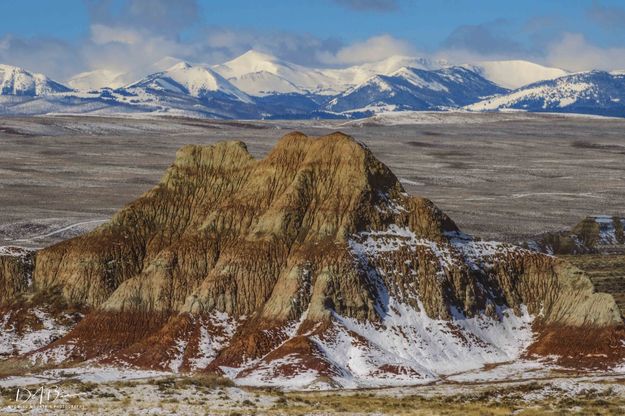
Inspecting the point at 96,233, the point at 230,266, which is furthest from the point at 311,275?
the point at 96,233

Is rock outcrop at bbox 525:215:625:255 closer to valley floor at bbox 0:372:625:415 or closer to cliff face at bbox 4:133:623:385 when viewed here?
cliff face at bbox 4:133:623:385

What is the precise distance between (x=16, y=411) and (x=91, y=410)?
3.02 metres

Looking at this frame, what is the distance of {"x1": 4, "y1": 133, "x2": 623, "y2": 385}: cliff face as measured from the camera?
6506cm

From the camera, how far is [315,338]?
64.3 metres

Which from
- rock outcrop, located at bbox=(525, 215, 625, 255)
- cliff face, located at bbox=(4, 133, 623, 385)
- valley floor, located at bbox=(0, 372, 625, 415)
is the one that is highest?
cliff face, located at bbox=(4, 133, 623, 385)

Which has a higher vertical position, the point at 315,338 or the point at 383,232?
the point at 383,232

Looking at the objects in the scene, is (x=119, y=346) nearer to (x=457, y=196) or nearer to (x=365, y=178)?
(x=365, y=178)

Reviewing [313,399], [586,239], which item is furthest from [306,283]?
[586,239]

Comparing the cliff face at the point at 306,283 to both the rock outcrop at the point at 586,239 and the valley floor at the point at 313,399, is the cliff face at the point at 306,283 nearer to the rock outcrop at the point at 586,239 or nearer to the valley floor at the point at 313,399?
the valley floor at the point at 313,399

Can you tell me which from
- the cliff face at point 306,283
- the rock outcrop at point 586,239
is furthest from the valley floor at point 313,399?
the rock outcrop at point 586,239

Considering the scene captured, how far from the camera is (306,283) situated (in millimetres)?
67688

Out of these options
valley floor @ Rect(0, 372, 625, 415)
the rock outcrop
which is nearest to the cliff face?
valley floor @ Rect(0, 372, 625, 415)

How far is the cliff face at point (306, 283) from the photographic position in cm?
6506

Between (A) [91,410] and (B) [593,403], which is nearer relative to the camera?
(A) [91,410]
